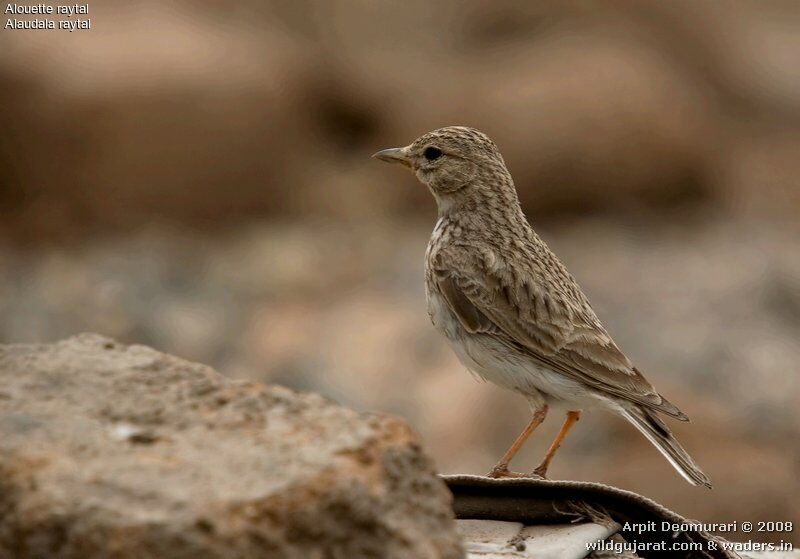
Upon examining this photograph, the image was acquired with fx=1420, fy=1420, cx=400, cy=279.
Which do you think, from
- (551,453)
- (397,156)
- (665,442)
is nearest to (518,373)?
(551,453)

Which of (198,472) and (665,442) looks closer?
(198,472)

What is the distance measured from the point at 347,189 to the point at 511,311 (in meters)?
10.7

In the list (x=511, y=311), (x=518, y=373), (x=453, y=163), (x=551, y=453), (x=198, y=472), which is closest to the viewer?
(x=198, y=472)

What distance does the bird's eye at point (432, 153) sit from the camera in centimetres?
717

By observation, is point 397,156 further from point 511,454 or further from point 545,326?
point 511,454

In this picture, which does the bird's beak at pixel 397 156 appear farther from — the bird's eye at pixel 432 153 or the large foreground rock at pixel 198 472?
the large foreground rock at pixel 198 472

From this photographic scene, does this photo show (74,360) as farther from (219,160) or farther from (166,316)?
(219,160)

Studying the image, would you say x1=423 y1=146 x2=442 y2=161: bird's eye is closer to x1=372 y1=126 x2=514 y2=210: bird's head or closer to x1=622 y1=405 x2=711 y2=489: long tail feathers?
x1=372 y1=126 x2=514 y2=210: bird's head

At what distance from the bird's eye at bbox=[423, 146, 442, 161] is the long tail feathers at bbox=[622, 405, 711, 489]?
168cm

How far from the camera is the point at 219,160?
55.2 feet

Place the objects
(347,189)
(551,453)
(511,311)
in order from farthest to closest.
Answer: (347,189) → (511,311) → (551,453)

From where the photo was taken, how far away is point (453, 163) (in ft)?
23.5

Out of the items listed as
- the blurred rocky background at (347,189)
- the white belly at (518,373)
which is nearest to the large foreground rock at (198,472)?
the white belly at (518,373)

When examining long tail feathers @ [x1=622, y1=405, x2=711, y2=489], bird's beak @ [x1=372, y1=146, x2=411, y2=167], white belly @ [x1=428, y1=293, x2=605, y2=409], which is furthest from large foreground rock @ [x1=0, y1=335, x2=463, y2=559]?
bird's beak @ [x1=372, y1=146, x2=411, y2=167]
